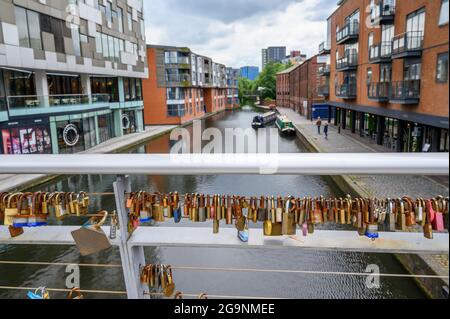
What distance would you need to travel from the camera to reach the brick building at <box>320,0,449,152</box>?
5105 mm

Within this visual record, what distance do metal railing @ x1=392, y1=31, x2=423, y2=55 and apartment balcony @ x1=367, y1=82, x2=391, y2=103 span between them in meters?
0.94

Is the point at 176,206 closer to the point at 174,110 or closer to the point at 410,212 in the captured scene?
the point at 410,212

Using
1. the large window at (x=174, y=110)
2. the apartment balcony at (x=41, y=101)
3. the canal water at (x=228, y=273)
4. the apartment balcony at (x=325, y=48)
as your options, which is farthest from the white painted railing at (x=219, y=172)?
the large window at (x=174, y=110)

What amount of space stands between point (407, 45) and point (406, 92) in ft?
2.58

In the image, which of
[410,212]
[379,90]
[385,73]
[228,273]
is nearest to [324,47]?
[379,90]

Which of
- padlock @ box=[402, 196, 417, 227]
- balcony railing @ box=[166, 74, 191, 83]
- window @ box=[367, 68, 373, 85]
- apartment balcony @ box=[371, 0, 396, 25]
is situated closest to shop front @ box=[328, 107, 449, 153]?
window @ box=[367, 68, 373, 85]

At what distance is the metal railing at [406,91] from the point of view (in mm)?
5606

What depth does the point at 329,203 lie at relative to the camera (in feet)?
2.80

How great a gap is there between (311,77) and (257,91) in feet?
14.8

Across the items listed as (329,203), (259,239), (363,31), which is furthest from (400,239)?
(363,31)

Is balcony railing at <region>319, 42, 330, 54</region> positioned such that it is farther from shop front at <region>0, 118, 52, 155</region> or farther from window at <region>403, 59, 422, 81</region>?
shop front at <region>0, 118, 52, 155</region>

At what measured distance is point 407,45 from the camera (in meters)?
5.66
